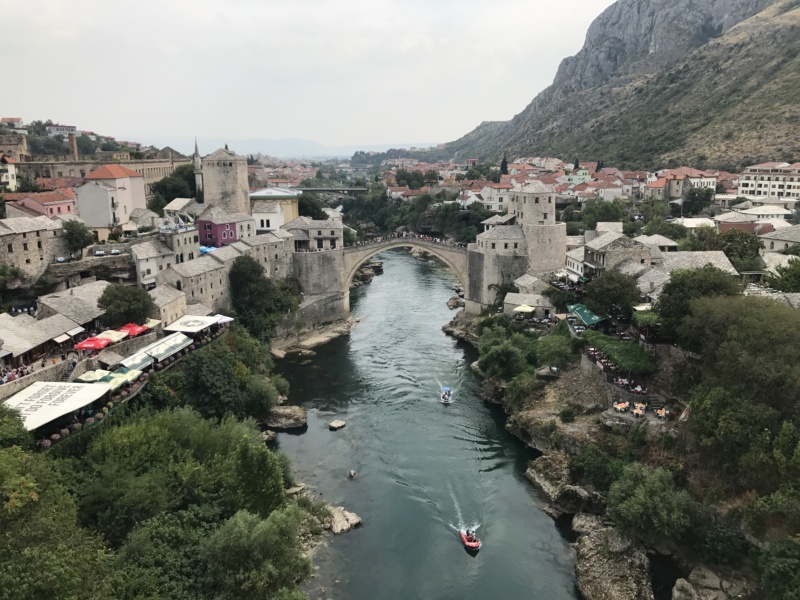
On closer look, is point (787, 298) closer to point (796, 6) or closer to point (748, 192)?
point (748, 192)

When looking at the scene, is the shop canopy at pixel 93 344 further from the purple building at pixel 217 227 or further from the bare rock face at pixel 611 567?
the bare rock face at pixel 611 567

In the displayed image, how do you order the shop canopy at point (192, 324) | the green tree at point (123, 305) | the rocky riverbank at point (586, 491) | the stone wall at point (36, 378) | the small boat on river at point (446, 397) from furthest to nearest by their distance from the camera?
the small boat on river at point (446, 397) → the shop canopy at point (192, 324) → the green tree at point (123, 305) → the stone wall at point (36, 378) → the rocky riverbank at point (586, 491)

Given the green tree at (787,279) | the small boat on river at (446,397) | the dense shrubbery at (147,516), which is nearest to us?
the dense shrubbery at (147,516)

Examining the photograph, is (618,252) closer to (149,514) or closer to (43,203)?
(149,514)

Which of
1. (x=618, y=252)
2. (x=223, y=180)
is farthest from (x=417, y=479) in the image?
(x=223, y=180)

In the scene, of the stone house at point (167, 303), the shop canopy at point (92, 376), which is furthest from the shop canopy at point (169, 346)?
the shop canopy at point (92, 376)

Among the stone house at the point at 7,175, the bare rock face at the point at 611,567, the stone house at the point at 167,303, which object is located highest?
the stone house at the point at 7,175
